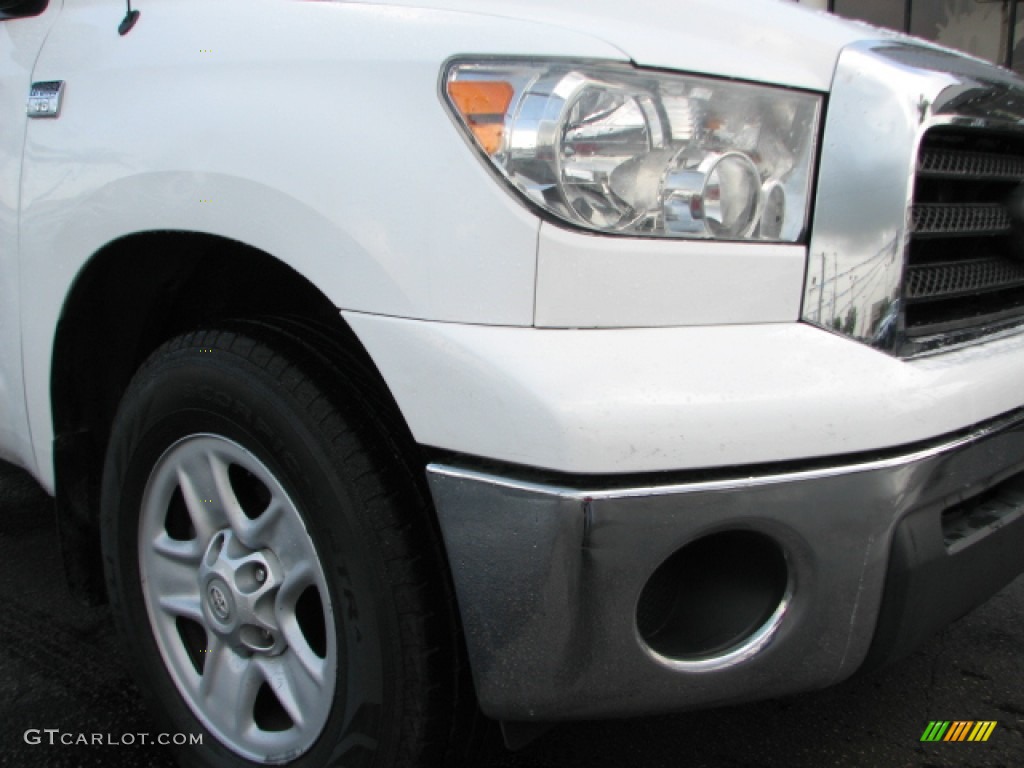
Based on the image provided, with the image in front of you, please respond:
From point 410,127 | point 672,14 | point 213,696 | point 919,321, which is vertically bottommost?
point 213,696

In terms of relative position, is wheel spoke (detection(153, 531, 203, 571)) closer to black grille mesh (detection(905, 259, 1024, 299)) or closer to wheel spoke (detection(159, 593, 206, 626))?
wheel spoke (detection(159, 593, 206, 626))

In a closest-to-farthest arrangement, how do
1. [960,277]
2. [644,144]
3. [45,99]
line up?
[644,144]
[960,277]
[45,99]

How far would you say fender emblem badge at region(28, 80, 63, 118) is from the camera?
1.79 meters

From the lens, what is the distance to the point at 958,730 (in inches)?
77.9

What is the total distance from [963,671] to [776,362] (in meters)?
1.43

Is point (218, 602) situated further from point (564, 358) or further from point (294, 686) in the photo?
point (564, 358)

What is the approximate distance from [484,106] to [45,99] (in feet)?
3.48

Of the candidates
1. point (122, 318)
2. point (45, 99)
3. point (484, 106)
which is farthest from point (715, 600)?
point (45, 99)

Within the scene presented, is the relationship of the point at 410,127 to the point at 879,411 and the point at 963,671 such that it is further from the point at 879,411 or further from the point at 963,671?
the point at 963,671

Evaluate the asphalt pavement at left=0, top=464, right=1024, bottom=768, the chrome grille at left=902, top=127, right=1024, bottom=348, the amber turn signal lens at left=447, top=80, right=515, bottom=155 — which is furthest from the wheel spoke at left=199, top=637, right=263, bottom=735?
the chrome grille at left=902, top=127, right=1024, bottom=348

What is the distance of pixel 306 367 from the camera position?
4.76 feet

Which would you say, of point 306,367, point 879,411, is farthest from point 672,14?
point 306,367

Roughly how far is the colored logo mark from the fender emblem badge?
2.19 metres

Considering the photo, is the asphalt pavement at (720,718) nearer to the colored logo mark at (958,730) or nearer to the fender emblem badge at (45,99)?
the colored logo mark at (958,730)
